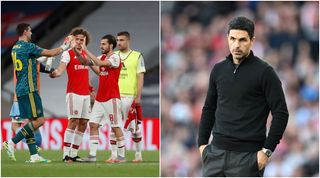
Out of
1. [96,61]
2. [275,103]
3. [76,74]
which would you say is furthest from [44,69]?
[275,103]

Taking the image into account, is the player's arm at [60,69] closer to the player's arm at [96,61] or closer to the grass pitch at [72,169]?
the player's arm at [96,61]

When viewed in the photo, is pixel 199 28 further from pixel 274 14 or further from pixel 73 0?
pixel 73 0

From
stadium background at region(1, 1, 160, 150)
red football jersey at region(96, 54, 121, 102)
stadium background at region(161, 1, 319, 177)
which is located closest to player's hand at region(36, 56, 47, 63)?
red football jersey at region(96, 54, 121, 102)

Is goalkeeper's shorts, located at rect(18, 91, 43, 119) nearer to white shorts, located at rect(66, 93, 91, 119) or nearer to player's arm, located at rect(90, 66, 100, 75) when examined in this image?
white shorts, located at rect(66, 93, 91, 119)

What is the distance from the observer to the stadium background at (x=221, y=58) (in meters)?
12.1

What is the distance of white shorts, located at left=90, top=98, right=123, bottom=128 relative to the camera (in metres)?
7.33

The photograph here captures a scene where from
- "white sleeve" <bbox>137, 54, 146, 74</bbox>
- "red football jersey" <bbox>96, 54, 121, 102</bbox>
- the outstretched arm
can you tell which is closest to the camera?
the outstretched arm

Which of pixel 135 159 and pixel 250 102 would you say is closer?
pixel 250 102

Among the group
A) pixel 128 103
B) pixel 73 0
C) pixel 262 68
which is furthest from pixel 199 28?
pixel 262 68

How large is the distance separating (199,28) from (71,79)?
710cm

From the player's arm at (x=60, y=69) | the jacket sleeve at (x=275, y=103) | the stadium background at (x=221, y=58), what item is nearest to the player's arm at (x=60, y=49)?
the player's arm at (x=60, y=69)

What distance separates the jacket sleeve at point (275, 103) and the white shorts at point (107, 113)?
3.81 m

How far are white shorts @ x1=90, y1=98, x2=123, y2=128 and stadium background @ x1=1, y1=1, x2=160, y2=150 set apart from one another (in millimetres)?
1318

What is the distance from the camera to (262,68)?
375 centimetres
